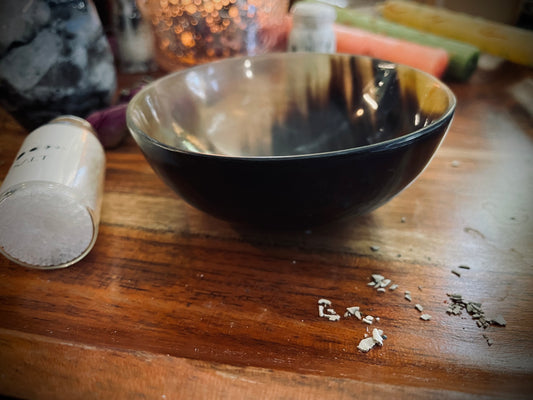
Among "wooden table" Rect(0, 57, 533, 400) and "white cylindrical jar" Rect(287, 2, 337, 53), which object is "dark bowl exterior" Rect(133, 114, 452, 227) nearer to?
"wooden table" Rect(0, 57, 533, 400)

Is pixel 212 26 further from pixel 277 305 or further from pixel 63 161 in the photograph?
pixel 277 305

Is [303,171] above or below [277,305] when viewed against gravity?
above

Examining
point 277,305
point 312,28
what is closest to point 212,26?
point 312,28

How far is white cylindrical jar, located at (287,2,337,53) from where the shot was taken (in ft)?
2.09

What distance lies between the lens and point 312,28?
65 centimetres

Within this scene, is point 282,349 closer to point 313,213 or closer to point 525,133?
point 313,213

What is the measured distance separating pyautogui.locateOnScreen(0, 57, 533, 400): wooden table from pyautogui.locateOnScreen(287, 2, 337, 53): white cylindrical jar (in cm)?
33

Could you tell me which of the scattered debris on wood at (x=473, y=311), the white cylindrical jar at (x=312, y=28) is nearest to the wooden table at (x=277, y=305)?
the scattered debris on wood at (x=473, y=311)

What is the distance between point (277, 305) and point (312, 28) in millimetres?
499

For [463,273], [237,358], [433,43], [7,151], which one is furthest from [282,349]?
[433,43]

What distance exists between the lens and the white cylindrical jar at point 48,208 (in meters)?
0.31

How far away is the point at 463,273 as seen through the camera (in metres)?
0.32

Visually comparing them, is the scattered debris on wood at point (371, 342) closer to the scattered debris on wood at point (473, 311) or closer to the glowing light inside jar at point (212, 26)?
the scattered debris on wood at point (473, 311)

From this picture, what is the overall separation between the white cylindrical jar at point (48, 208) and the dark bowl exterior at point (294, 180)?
0.08 m
